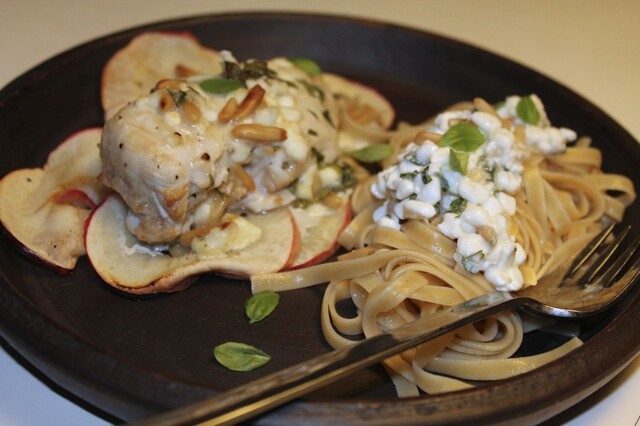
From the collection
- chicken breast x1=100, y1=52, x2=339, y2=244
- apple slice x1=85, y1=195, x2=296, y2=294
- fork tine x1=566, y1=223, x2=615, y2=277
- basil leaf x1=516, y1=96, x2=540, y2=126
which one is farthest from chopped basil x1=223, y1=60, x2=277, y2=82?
fork tine x1=566, y1=223, x2=615, y2=277

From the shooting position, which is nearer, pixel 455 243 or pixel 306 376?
pixel 306 376

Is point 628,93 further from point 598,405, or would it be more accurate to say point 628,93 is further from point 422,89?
point 598,405

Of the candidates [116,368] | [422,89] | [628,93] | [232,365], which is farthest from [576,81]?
[116,368]

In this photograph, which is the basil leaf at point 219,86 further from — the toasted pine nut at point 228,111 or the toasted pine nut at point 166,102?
the toasted pine nut at point 166,102

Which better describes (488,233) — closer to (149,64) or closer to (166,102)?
(166,102)

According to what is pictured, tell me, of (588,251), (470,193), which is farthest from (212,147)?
(588,251)
